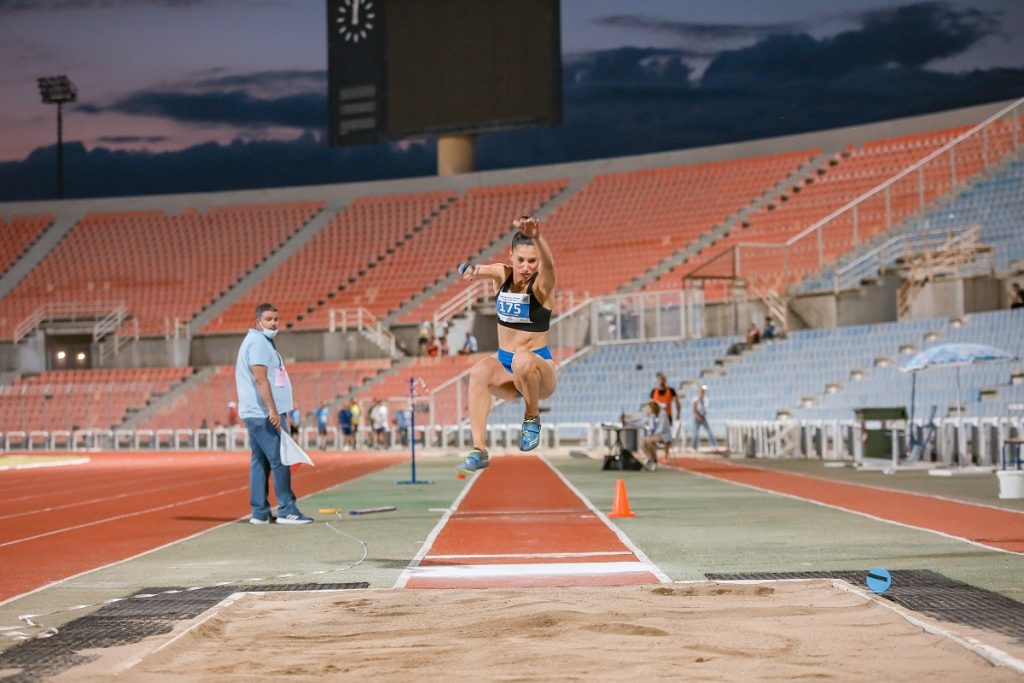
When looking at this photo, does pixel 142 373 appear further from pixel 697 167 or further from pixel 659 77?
pixel 659 77

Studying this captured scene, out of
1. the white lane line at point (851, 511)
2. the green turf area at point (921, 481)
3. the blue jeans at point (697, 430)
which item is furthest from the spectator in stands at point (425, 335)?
the white lane line at point (851, 511)

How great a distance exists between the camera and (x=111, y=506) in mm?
18703

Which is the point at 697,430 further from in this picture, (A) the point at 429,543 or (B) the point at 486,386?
(B) the point at 486,386

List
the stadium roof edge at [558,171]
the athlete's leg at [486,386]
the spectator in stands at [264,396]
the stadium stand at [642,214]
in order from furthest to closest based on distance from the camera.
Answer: the stadium stand at [642,214], the stadium roof edge at [558,171], the spectator in stands at [264,396], the athlete's leg at [486,386]

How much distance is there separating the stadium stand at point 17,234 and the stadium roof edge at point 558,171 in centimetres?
60

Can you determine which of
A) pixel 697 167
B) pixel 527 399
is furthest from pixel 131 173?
pixel 527 399

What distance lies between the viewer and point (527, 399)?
845 cm

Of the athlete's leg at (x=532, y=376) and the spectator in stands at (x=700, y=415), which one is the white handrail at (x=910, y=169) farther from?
the athlete's leg at (x=532, y=376)

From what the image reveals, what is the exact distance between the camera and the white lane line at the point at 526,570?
32.0 feet

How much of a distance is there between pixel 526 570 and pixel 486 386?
6.48 ft

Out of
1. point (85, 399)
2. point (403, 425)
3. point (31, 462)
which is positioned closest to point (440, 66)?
point (403, 425)

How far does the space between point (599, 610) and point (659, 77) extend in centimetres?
7865

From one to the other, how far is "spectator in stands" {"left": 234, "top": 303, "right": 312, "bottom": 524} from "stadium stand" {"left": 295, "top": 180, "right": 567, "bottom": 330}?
1457 inches

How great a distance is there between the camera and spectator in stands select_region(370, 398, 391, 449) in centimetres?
4206
